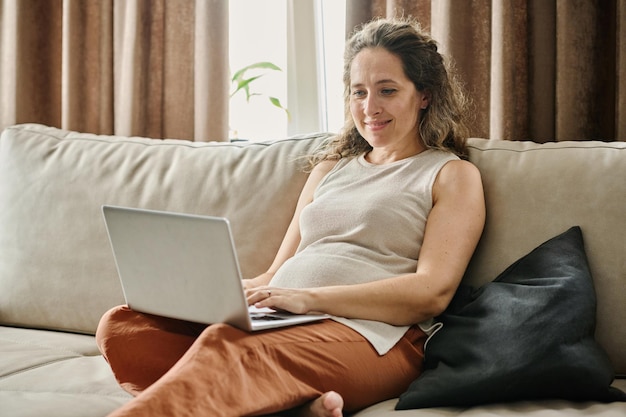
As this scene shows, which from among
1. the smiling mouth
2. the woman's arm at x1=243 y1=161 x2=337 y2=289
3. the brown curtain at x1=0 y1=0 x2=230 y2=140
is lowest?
the woman's arm at x1=243 y1=161 x2=337 y2=289

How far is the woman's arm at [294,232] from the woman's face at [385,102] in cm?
14

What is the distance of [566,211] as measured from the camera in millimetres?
1654

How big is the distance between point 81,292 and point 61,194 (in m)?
0.28

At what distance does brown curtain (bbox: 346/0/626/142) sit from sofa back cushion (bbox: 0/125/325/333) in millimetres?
458

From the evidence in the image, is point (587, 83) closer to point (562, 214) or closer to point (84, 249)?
point (562, 214)

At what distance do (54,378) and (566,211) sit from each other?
108 centimetres

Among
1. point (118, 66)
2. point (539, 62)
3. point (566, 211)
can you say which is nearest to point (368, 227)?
point (566, 211)

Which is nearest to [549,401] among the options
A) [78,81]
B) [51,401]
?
[51,401]

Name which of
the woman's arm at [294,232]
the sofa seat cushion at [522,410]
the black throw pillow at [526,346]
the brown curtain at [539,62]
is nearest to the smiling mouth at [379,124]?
the woman's arm at [294,232]

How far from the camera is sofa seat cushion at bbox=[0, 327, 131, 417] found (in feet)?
4.62

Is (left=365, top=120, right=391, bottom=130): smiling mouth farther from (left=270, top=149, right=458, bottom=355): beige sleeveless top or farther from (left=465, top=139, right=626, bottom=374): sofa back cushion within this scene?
(left=465, top=139, right=626, bottom=374): sofa back cushion

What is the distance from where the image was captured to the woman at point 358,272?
51.4 inches

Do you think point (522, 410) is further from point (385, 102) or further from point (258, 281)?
point (385, 102)

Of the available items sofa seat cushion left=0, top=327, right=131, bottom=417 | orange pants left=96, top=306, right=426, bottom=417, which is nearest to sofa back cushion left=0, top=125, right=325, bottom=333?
sofa seat cushion left=0, top=327, right=131, bottom=417
